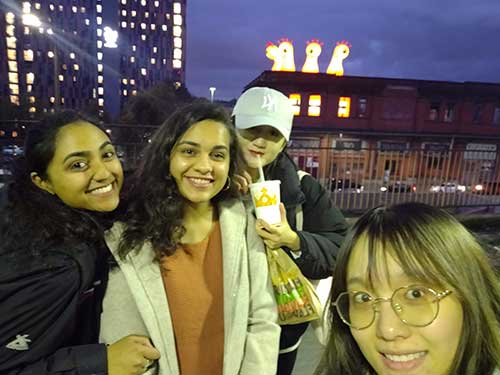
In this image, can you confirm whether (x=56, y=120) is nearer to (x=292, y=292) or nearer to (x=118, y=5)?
(x=292, y=292)

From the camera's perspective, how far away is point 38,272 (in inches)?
48.8

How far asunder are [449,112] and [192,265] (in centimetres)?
2631

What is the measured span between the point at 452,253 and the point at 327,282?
1.02 meters

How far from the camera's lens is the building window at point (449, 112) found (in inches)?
920

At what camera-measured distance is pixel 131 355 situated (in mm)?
1453

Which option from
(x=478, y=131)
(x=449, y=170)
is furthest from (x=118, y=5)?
(x=449, y=170)

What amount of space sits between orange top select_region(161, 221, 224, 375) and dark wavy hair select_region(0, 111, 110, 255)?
40cm

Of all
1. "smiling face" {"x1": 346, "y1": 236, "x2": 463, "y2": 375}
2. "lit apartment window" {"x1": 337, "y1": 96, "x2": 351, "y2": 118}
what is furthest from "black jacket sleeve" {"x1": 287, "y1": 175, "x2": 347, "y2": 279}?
"lit apartment window" {"x1": 337, "y1": 96, "x2": 351, "y2": 118}

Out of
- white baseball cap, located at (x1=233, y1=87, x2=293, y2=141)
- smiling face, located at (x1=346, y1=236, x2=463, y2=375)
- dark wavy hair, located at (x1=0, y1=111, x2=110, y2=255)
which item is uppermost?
white baseball cap, located at (x1=233, y1=87, x2=293, y2=141)

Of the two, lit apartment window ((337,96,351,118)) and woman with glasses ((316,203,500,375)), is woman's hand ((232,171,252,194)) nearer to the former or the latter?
woman with glasses ((316,203,500,375))

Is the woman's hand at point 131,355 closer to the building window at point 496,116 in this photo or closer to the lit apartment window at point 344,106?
the lit apartment window at point 344,106

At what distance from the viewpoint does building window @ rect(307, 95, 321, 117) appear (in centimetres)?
2194

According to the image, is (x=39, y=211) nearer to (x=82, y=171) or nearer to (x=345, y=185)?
(x=82, y=171)

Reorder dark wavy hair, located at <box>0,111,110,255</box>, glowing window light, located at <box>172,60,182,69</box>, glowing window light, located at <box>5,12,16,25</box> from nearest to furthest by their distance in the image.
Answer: dark wavy hair, located at <box>0,111,110,255</box> < glowing window light, located at <box>5,12,16,25</box> < glowing window light, located at <box>172,60,182,69</box>
